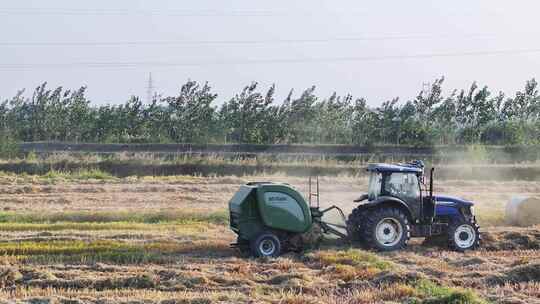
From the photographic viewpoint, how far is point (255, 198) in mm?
17938

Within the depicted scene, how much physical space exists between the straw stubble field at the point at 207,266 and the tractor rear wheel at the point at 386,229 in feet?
1.15

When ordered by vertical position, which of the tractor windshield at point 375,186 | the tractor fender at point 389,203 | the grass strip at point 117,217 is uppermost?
the tractor windshield at point 375,186

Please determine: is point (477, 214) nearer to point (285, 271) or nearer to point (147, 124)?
point (285, 271)

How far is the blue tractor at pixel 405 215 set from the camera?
18.1m

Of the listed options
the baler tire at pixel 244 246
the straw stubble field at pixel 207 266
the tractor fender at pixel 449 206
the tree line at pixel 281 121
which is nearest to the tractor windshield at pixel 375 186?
the straw stubble field at pixel 207 266

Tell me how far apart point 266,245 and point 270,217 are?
0.64 meters

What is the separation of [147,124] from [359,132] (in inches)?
611

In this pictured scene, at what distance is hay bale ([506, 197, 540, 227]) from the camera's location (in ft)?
76.1

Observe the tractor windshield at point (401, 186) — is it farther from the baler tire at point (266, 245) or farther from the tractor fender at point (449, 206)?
the baler tire at point (266, 245)

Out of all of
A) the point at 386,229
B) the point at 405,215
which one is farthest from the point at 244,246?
the point at 405,215

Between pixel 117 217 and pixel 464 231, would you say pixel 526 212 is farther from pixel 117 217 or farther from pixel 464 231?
pixel 117 217

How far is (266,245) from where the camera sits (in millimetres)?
17812

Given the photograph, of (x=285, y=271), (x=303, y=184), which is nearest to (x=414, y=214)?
(x=285, y=271)

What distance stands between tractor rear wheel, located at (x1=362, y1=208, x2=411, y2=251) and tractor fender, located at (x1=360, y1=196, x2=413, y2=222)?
4.4 inches
